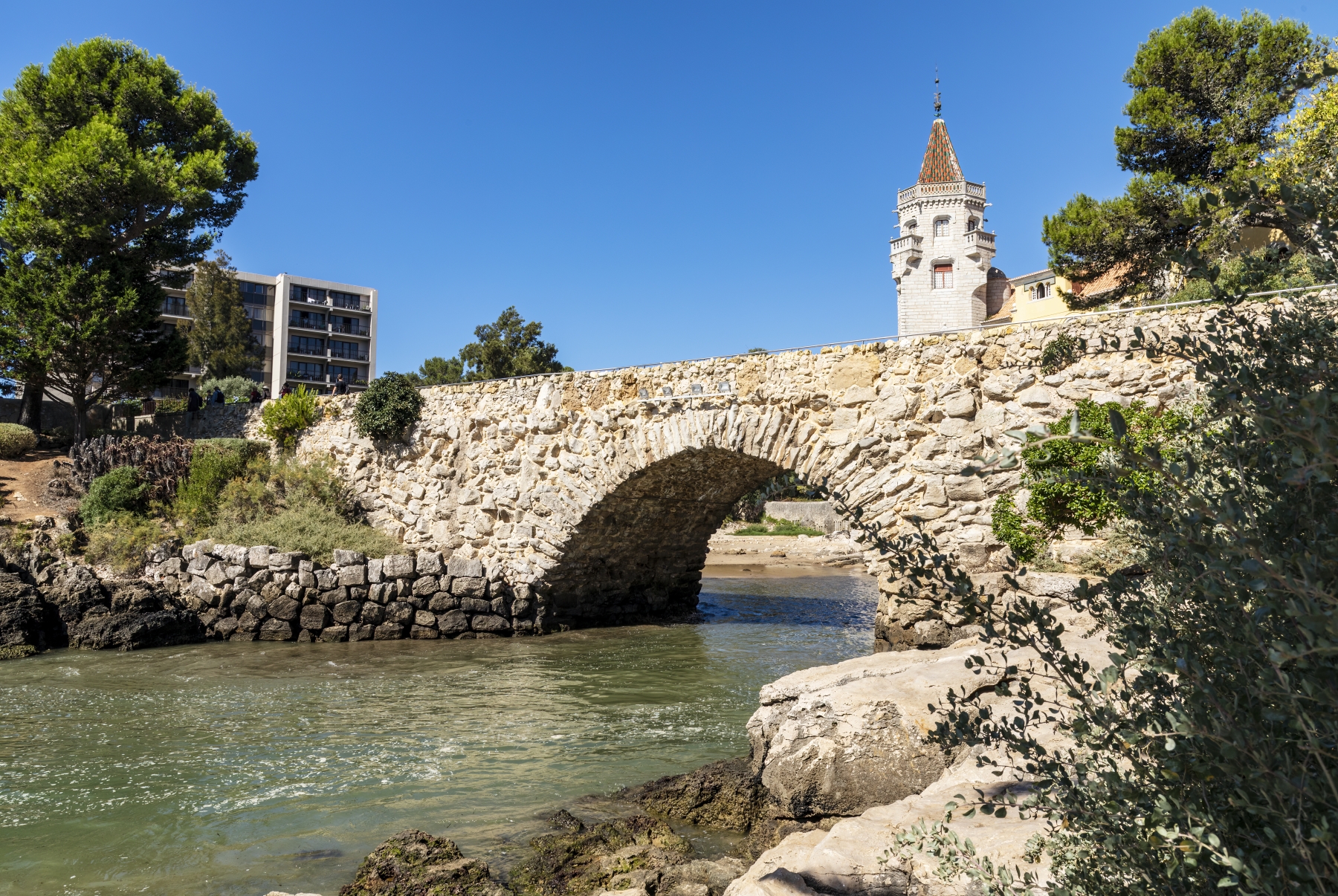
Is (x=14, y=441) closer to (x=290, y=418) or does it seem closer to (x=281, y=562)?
(x=290, y=418)

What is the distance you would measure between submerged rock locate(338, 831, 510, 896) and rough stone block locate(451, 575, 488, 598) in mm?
9629

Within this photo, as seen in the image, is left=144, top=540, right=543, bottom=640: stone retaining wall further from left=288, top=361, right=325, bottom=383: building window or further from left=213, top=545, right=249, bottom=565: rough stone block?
left=288, top=361, right=325, bottom=383: building window

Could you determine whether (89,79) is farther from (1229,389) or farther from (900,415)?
(1229,389)

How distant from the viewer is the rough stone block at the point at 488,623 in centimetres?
1494

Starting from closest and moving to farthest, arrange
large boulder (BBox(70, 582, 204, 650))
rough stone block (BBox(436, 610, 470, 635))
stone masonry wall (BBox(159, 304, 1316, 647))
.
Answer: stone masonry wall (BBox(159, 304, 1316, 647)) → large boulder (BBox(70, 582, 204, 650)) → rough stone block (BBox(436, 610, 470, 635))

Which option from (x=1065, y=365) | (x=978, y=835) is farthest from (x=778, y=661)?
(x=978, y=835)

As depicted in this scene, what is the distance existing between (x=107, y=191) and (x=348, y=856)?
19777 mm

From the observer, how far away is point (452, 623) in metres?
14.8

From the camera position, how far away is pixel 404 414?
52.7 feet

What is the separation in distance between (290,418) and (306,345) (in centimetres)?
4500

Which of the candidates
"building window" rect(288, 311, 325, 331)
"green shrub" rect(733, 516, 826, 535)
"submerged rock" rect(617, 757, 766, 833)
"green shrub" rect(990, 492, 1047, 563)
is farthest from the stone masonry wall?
"building window" rect(288, 311, 325, 331)

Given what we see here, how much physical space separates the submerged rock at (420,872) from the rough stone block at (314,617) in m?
9.78

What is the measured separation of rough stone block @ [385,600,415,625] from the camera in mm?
14641

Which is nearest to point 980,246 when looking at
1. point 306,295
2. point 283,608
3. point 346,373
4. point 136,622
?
point 283,608
